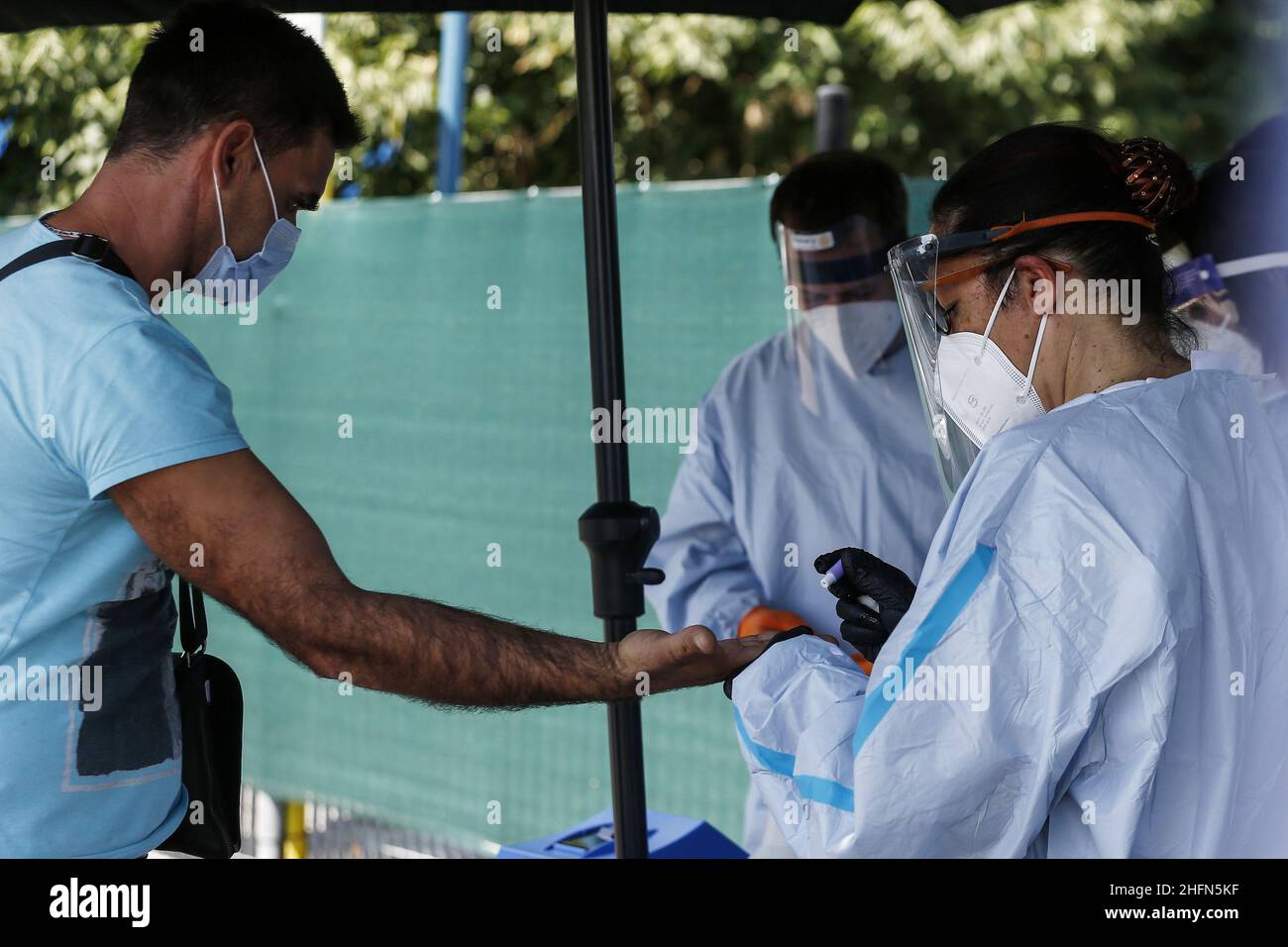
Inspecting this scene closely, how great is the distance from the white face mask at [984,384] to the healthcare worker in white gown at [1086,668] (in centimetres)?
11

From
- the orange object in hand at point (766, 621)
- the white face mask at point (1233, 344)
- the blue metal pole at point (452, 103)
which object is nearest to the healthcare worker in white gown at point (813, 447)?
the orange object in hand at point (766, 621)

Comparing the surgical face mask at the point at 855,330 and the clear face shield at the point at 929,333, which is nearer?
the clear face shield at the point at 929,333

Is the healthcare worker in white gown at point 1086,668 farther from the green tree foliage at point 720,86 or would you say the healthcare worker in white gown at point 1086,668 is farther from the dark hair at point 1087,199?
the green tree foliage at point 720,86

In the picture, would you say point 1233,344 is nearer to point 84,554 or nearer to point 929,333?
point 929,333

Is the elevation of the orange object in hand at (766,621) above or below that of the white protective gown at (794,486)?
below

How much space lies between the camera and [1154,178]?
161cm

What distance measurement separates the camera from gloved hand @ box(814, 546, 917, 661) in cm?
169

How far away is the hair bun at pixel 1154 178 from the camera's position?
160 cm

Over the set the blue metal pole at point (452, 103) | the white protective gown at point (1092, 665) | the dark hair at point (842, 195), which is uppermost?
the blue metal pole at point (452, 103)

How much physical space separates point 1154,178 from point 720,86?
947 centimetres

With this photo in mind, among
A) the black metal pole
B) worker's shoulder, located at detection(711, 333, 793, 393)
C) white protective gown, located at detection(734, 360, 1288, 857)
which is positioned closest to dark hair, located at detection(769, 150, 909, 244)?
worker's shoulder, located at detection(711, 333, 793, 393)

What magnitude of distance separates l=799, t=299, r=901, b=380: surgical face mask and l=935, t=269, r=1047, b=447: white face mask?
3.21 ft

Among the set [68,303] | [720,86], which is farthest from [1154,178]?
[720,86]

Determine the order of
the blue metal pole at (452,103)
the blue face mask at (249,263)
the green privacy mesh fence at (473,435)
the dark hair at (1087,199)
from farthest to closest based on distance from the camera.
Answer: the blue metal pole at (452,103), the green privacy mesh fence at (473,435), the blue face mask at (249,263), the dark hair at (1087,199)
